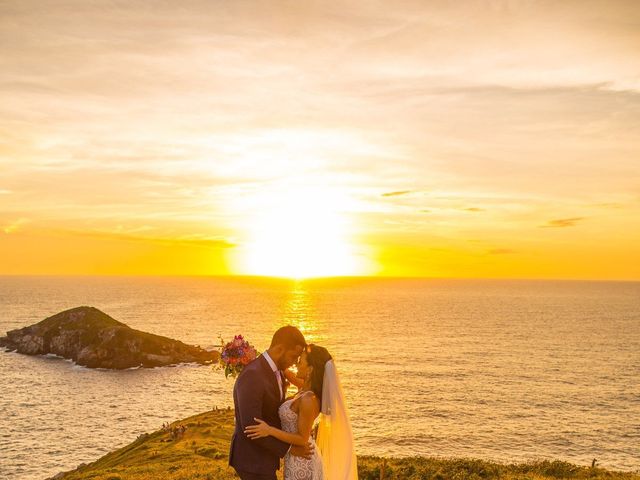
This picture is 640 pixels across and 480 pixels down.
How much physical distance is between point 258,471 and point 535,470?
2957 centimetres

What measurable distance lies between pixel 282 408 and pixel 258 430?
737mm

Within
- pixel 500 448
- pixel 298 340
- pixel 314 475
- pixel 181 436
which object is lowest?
pixel 500 448

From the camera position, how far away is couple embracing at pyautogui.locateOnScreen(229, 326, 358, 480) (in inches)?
349

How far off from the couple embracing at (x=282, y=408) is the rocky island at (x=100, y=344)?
378 ft

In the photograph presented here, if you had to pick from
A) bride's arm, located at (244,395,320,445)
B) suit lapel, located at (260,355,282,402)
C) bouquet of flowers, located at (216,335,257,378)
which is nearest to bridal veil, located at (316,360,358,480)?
bride's arm, located at (244,395,320,445)

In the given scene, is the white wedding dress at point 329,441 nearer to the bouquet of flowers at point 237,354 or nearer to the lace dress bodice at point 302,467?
the lace dress bodice at point 302,467

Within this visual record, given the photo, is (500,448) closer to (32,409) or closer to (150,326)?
(32,409)

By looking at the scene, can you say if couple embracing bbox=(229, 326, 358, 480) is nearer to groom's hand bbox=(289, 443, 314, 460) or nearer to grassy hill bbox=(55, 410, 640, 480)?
groom's hand bbox=(289, 443, 314, 460)

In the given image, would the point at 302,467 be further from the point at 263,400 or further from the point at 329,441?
the point at 263,400

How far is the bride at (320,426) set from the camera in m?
9.36

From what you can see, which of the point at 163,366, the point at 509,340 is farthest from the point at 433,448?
the point at 509,340

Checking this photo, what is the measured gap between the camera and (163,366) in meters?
117

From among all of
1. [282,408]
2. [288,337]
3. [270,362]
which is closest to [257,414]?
[282,408]

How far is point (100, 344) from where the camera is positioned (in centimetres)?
12144
